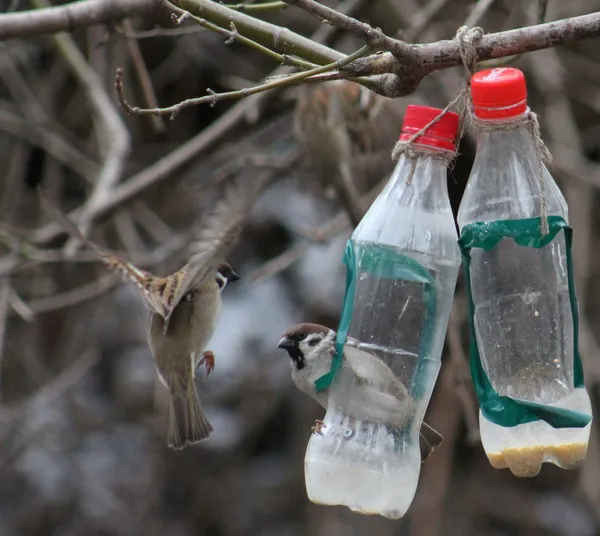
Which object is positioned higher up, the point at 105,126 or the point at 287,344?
the point at 287,344

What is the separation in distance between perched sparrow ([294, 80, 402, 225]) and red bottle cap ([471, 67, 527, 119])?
249cm

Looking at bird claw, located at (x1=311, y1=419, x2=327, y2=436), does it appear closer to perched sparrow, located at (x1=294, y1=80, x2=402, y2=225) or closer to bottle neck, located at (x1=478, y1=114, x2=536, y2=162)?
bottle neck, located at (x1=478, y1=114, x2=536, y2=162)

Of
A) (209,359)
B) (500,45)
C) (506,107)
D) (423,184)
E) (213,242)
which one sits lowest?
(209,359)

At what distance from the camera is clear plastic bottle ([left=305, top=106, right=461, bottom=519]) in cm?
217

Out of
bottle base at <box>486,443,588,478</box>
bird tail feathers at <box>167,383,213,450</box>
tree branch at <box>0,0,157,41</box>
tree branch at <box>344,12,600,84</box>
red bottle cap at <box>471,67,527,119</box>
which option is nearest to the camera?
tree branch at <box>344,12,600,84</box>

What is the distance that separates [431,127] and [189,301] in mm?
1304

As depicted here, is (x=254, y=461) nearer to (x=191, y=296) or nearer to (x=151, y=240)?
(x=151, y=240)

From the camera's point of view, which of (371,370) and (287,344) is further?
(287,344)

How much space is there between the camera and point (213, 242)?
2820mm

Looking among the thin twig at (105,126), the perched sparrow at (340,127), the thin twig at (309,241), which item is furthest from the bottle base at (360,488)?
the perched sparrow at (340,127)

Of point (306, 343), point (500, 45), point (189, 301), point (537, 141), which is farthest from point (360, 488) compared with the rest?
point (189, 301)

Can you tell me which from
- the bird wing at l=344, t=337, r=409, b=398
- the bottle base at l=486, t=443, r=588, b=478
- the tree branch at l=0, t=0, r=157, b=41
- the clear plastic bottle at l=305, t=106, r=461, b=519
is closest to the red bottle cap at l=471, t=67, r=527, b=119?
the clear plastic bottle at l=305, t=106, r=461, b=519

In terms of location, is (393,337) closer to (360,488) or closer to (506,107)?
(360,488)

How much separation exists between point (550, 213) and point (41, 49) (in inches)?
176
